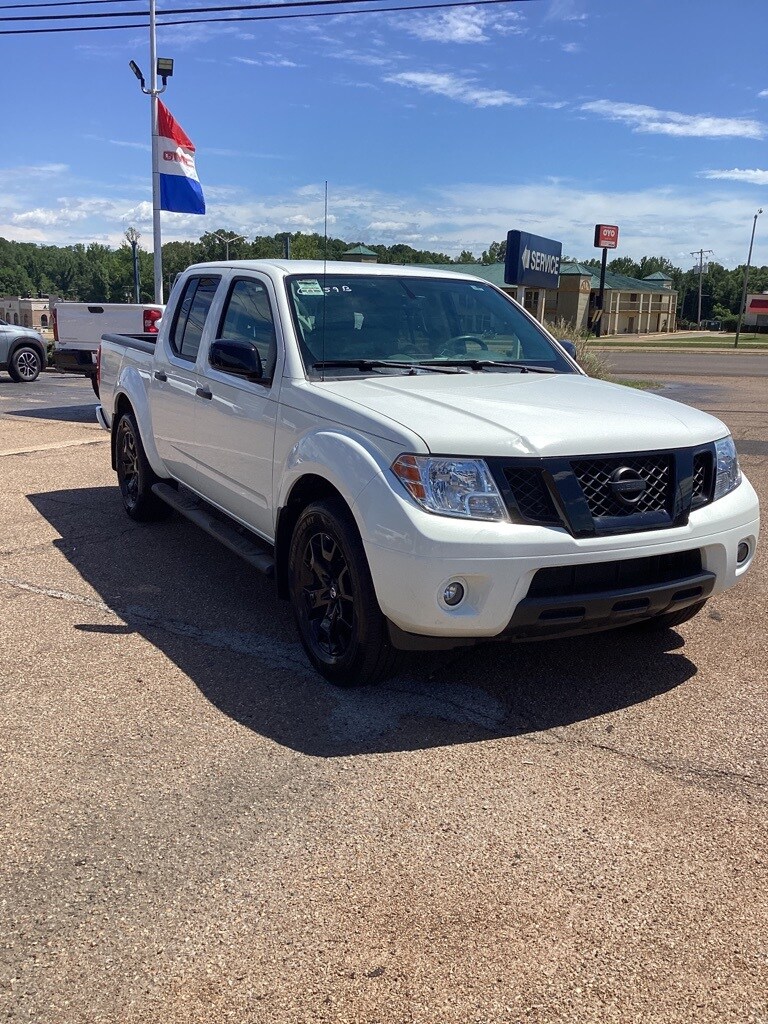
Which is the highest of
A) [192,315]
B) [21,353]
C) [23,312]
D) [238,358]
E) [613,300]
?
[192,315]

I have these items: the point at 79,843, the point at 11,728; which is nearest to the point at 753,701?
the point at 79,843

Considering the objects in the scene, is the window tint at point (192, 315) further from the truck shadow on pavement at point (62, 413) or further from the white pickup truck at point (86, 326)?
the white pickup truck at point (86, 326)

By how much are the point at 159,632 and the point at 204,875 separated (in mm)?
2224

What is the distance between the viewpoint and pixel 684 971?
2.46m

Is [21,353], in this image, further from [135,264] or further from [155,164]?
[135,264]

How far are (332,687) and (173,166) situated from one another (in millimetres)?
18339

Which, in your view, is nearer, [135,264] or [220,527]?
[220,527]

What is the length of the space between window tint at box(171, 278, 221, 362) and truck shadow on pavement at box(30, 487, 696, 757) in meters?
1.42

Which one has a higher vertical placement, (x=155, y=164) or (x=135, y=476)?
(x=155, y=164)

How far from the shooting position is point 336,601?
4.18 m

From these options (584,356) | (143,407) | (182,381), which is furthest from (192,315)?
(584,356)

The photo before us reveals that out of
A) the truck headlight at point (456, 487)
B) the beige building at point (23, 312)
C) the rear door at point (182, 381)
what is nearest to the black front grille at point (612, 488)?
the truck headlight at point (456, 487)

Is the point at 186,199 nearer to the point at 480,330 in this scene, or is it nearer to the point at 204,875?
the point at 480,330

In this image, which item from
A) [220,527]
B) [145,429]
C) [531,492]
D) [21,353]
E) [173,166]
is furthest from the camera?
[173,166]
